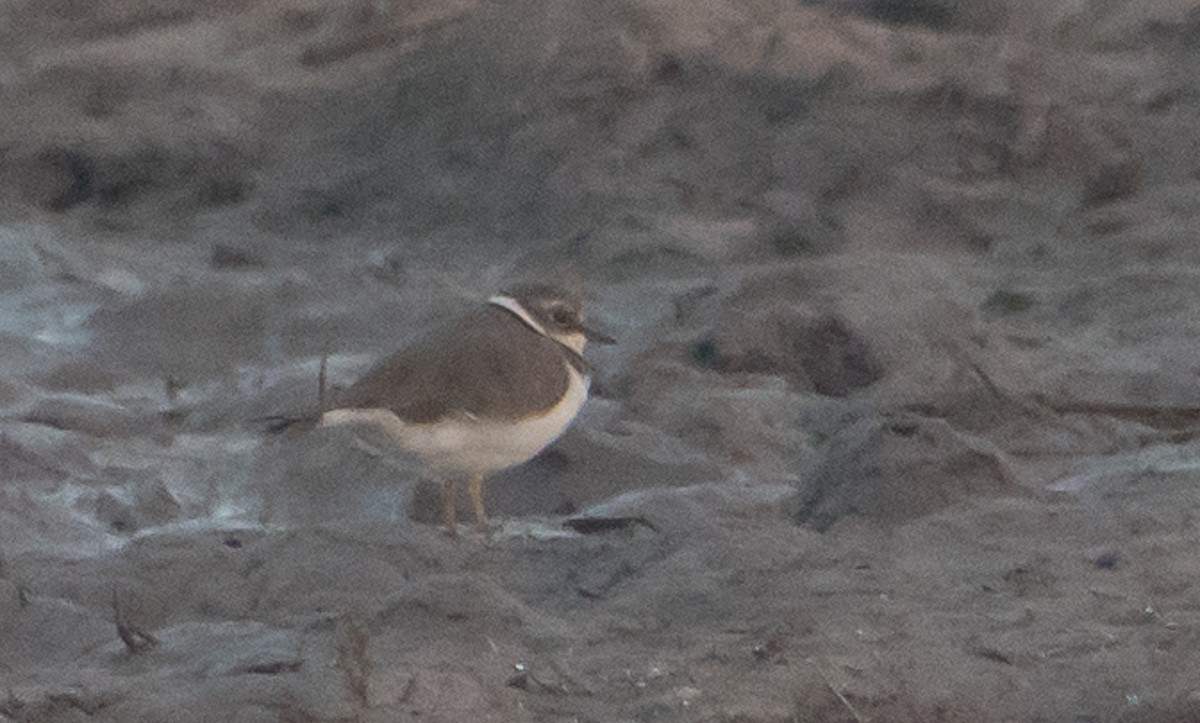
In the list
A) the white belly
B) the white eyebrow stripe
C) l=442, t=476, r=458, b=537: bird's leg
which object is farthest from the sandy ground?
the white eyebrow stripe

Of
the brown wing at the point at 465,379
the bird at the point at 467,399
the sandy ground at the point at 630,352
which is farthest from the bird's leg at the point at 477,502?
the brown wing at the point at 465,379

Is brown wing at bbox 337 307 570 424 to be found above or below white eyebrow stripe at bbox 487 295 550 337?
above

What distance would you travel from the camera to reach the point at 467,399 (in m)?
4.86

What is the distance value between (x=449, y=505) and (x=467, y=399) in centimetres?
51

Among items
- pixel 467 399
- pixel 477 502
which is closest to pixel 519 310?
pixel 477 502

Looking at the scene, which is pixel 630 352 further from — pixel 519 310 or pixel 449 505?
Answer: pixel 449 505

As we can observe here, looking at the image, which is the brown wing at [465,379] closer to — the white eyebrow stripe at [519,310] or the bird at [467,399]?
the bird at [467,399]

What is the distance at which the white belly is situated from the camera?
15.7 ft

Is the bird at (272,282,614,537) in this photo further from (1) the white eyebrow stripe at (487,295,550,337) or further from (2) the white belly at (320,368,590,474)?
(1) the white eyebrow stripe at (487,295,550,337)

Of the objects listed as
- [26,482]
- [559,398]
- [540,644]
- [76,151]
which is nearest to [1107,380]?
[559,398]

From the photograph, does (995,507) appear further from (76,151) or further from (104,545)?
(76,151)

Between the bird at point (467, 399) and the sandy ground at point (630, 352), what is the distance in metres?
0.24

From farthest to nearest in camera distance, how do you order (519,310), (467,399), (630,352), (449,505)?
(630,352)
(519,310)
(449,505)
(467,399)

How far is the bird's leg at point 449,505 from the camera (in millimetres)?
5176
